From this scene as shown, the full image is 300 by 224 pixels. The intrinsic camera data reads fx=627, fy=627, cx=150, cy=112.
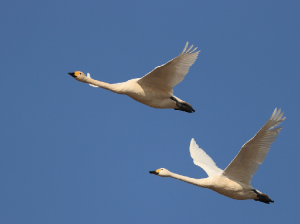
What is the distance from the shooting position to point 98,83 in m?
23.4

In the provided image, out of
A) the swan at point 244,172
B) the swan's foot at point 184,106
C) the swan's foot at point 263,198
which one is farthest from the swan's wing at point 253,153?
the swan's foot at point 184,106

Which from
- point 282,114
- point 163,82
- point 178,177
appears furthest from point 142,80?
point 282,114

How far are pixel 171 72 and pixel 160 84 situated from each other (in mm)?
837

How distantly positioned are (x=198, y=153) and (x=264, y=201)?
4289 mm

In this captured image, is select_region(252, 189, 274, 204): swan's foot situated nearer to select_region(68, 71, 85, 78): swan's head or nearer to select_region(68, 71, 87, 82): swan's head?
select_region(68, 71, 87, 82): swan's head

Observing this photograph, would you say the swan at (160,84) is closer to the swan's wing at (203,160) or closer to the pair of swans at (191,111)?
the pair of swans at (191,111)

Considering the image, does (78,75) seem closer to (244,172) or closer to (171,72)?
(171,72)

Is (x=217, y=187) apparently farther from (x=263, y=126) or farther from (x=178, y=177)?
(x=263, y=126)

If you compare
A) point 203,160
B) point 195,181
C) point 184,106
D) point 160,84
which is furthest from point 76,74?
point 203,160

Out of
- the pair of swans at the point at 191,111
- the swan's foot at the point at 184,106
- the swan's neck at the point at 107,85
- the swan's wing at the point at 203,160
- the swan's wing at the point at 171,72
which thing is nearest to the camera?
the pair of swans at the point at 191,111

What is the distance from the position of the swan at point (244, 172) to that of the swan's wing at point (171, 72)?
3.15m

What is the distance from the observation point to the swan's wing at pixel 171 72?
2202cm

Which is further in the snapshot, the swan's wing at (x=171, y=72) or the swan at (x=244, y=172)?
the swan's wing at (x=171, y=72)

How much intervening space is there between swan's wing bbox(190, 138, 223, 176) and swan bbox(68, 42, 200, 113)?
2583 mm
